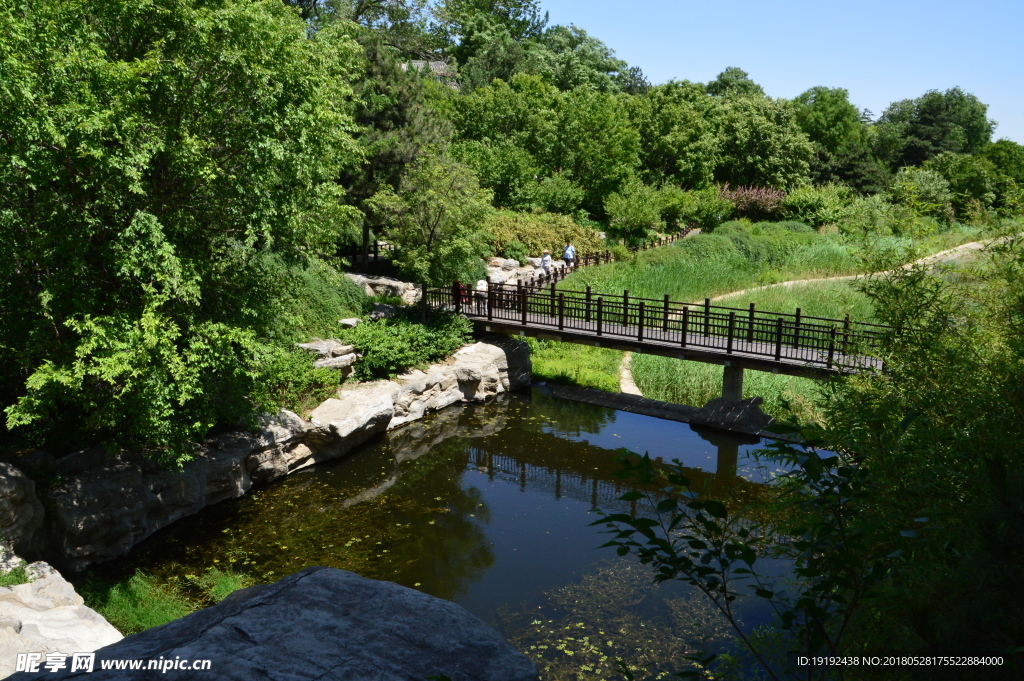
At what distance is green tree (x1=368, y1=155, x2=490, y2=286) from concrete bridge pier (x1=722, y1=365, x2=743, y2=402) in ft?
24.0

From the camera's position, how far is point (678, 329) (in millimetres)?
17172

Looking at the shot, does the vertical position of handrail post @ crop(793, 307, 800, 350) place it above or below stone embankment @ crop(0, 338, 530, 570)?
above

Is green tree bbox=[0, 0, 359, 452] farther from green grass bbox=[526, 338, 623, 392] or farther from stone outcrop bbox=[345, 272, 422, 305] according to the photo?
green grass bbox=[526, 338, 623, 392]

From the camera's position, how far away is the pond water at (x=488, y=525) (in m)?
9.62

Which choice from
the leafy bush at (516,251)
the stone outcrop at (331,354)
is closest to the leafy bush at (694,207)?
the leafy bush at (516,251)

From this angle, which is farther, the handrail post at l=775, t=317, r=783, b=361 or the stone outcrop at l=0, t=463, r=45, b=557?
the handrail post at l=775, t=317, r=783, b=361

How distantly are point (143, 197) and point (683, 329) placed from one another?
37.8 ft

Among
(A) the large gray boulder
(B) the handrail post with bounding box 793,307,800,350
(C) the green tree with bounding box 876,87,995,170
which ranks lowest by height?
(A) the large gray boulder

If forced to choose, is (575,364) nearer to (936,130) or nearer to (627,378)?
(627,378)

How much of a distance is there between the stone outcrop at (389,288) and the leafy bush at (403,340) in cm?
240

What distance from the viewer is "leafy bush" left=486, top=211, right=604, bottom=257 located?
90.2ft

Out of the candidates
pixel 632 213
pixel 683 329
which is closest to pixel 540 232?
pixel 632 213

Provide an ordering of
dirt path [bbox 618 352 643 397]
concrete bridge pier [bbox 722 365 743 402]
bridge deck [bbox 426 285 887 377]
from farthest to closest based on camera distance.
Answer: dirt path [bbox 618 352 643 397] < concrete bridge pier [bbox 722 365 743 402] < bridge deck [bbox 426 285 887 377]

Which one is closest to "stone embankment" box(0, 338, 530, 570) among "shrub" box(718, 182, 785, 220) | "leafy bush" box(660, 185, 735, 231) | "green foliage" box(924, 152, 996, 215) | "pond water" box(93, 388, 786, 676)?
"pond water" box(93, 388, 786, 676)
